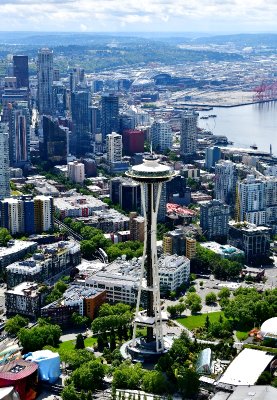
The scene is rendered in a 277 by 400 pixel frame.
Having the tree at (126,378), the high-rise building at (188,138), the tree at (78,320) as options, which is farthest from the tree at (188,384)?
the high-rise building at (188,138)

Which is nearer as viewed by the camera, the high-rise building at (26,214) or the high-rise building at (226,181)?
the high-rise building at (26,214)

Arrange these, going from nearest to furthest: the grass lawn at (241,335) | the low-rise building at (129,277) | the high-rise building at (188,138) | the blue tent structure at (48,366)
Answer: the blue tent structure at (48,366) → the grass lawn at (241,335) → the low-rise building at (129,277) → the high-rise building at (188,138)

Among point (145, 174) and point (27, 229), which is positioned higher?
point (145, 174)

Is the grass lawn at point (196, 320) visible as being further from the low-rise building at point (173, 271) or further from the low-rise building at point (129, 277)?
the low-rise building at point (173, 271)

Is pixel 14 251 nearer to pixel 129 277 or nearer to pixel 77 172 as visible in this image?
→ pixel 129 277

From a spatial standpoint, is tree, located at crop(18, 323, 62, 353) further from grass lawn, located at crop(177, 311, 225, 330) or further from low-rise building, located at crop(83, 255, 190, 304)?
grass lawn, located at crop(177, 311, 225, 330)

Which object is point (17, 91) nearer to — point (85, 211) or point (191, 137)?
point (191, 137)

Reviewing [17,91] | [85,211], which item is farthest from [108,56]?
[85,211]
